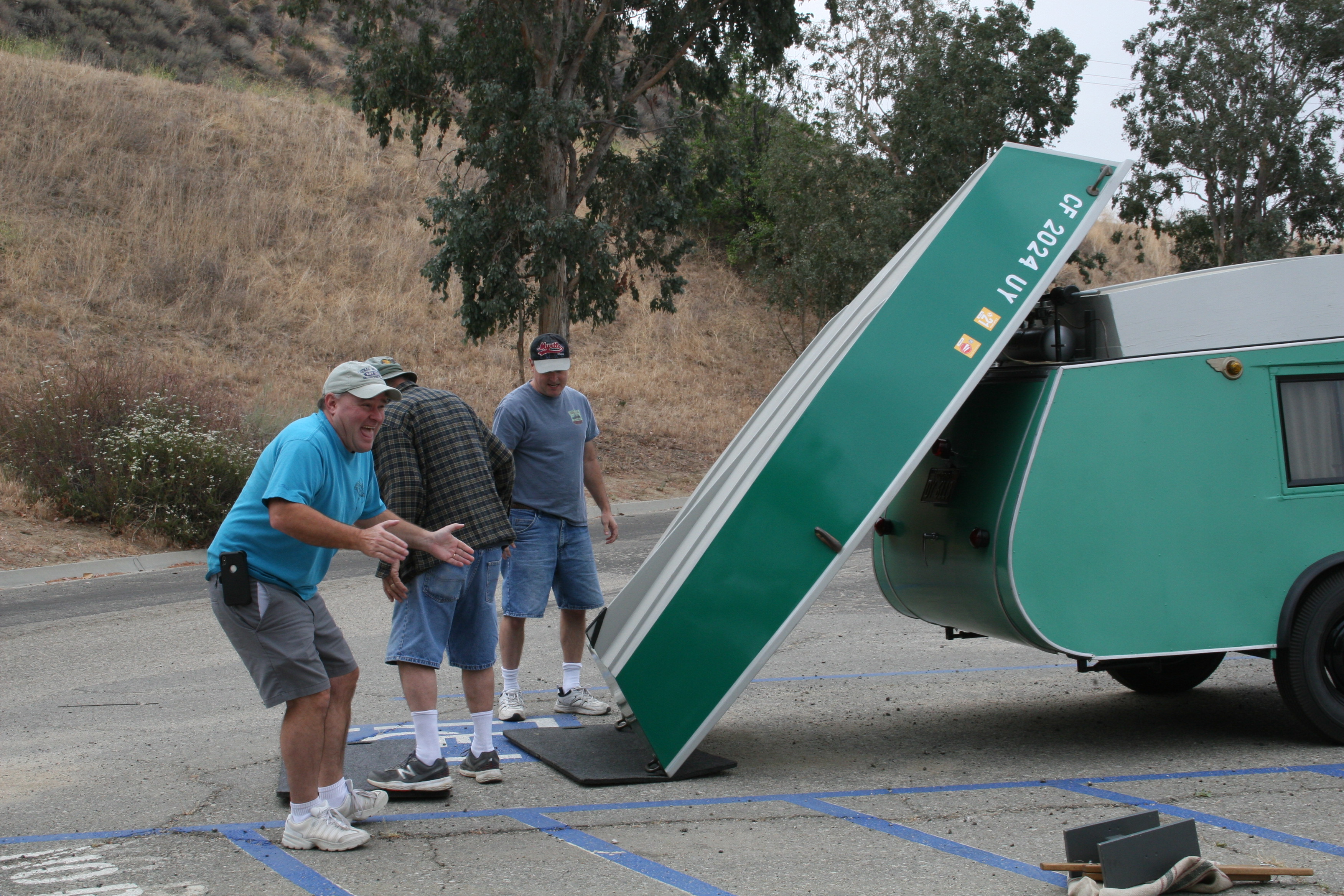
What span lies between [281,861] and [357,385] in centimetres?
183

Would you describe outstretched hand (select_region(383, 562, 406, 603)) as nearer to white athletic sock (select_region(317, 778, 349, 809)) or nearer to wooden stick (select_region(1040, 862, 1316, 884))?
white athletic sock (select_region(317, 778, 349, 809))

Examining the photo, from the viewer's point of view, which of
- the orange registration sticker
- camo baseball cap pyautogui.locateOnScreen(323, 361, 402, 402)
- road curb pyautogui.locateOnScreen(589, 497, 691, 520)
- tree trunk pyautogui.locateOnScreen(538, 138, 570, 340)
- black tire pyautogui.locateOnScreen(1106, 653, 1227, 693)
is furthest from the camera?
tree trunk pyautogui.locateOnScreen(538, 138, 570, 340)

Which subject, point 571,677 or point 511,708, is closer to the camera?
point 511,708

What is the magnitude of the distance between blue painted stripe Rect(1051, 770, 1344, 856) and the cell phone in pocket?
3.62 meters

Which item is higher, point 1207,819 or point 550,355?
point 550,355

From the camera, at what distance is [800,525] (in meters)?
5.09

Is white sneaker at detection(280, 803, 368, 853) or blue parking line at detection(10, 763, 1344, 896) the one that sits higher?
white sneaker at detection(280, 803, 368, 853)

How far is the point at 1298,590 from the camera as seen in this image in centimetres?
549

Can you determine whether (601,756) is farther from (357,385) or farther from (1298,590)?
(1298,590)

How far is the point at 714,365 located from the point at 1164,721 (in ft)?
80.1

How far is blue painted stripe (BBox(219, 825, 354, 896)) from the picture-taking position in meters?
4.02

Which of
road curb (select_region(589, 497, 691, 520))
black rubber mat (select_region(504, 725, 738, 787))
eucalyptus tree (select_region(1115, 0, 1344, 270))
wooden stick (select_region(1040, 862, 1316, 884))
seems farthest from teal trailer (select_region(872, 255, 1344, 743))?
eucalyptus tree (select_region(1115, 0, 1344, 270))

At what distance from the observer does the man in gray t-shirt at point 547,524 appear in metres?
6.31

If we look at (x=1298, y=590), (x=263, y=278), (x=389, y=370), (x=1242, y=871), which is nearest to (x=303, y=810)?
(x=389, y=370)
